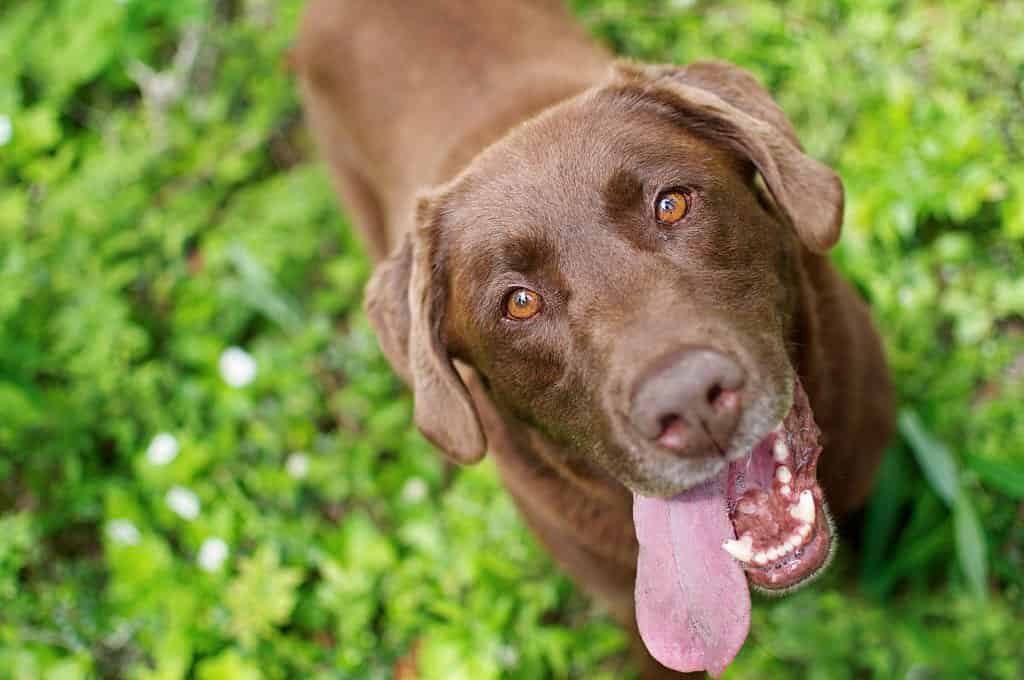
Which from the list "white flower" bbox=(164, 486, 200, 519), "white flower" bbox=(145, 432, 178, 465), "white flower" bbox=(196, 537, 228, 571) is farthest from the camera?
"white flower" bbox=(145, 432, 178, 465)

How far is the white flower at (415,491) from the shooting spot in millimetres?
3799

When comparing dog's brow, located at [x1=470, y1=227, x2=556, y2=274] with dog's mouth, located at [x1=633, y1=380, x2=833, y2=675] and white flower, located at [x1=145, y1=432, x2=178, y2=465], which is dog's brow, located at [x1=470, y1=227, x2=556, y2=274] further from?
white flower, located at [x1=145, y1=432, x2=178, y2=465]

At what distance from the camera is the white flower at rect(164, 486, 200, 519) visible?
12.2ft

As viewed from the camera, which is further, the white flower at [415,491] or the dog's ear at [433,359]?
the white flower at [415,491]

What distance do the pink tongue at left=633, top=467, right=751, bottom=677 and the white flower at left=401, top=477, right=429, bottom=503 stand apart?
1.61 meters

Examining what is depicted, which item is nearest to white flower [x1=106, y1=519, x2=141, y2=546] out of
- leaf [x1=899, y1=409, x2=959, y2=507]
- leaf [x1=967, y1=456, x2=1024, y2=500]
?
leaf [x1=899, y1=409, x2=959, y2=507]

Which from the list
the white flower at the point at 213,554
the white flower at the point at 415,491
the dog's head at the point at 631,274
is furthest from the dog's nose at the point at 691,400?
the white flower at the point at 213,554

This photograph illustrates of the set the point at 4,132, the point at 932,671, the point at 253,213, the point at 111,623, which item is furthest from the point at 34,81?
the point at 932,671

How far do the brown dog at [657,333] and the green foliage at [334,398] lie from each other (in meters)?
0.61

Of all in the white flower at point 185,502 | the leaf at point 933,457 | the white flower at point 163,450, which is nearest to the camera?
the leaf at point 933,457

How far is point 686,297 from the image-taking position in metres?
2.01

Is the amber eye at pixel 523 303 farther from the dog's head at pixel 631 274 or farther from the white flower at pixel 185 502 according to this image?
the white flower at pixel 185 502

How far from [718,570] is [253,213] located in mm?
3380

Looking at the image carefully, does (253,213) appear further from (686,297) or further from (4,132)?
(686,297)
